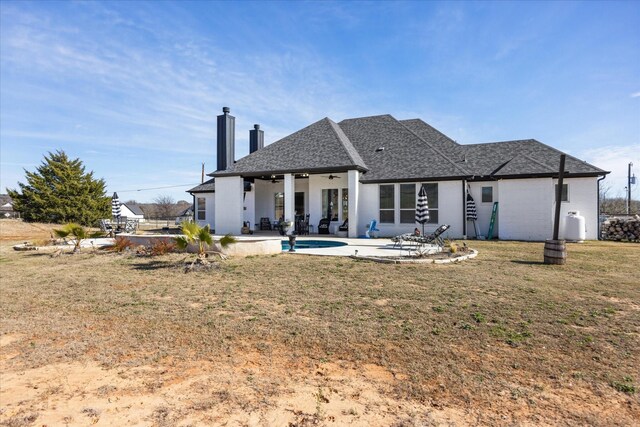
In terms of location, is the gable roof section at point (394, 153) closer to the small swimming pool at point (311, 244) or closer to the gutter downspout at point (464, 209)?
the gutter downspout at point (464, 209)

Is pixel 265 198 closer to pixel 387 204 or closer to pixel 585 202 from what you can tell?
pixel 387 204

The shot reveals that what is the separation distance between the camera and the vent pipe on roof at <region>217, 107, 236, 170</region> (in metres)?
22.0

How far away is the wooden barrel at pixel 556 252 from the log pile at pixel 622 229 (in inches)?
457

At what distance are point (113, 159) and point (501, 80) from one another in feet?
143

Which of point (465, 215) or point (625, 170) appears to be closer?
point (465, 215)

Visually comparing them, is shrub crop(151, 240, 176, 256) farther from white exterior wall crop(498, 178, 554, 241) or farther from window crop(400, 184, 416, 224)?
white exterior wall crop(498, 178, 554, 241)

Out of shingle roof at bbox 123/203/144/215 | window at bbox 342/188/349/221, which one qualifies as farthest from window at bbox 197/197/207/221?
shingle roof at bbox 123/203/144/215

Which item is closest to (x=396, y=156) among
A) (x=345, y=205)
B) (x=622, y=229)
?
(x=345, y=205)

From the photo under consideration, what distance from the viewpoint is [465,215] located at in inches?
698

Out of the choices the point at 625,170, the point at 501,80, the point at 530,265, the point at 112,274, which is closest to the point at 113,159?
the point at 112,274

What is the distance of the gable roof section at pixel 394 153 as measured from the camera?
18.4m

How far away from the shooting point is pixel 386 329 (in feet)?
16.2

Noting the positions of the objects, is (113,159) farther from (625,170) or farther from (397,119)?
(625,170)

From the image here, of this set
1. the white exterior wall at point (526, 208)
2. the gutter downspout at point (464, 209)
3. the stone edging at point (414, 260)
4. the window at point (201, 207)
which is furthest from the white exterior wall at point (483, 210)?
the window at point (201, 207)
